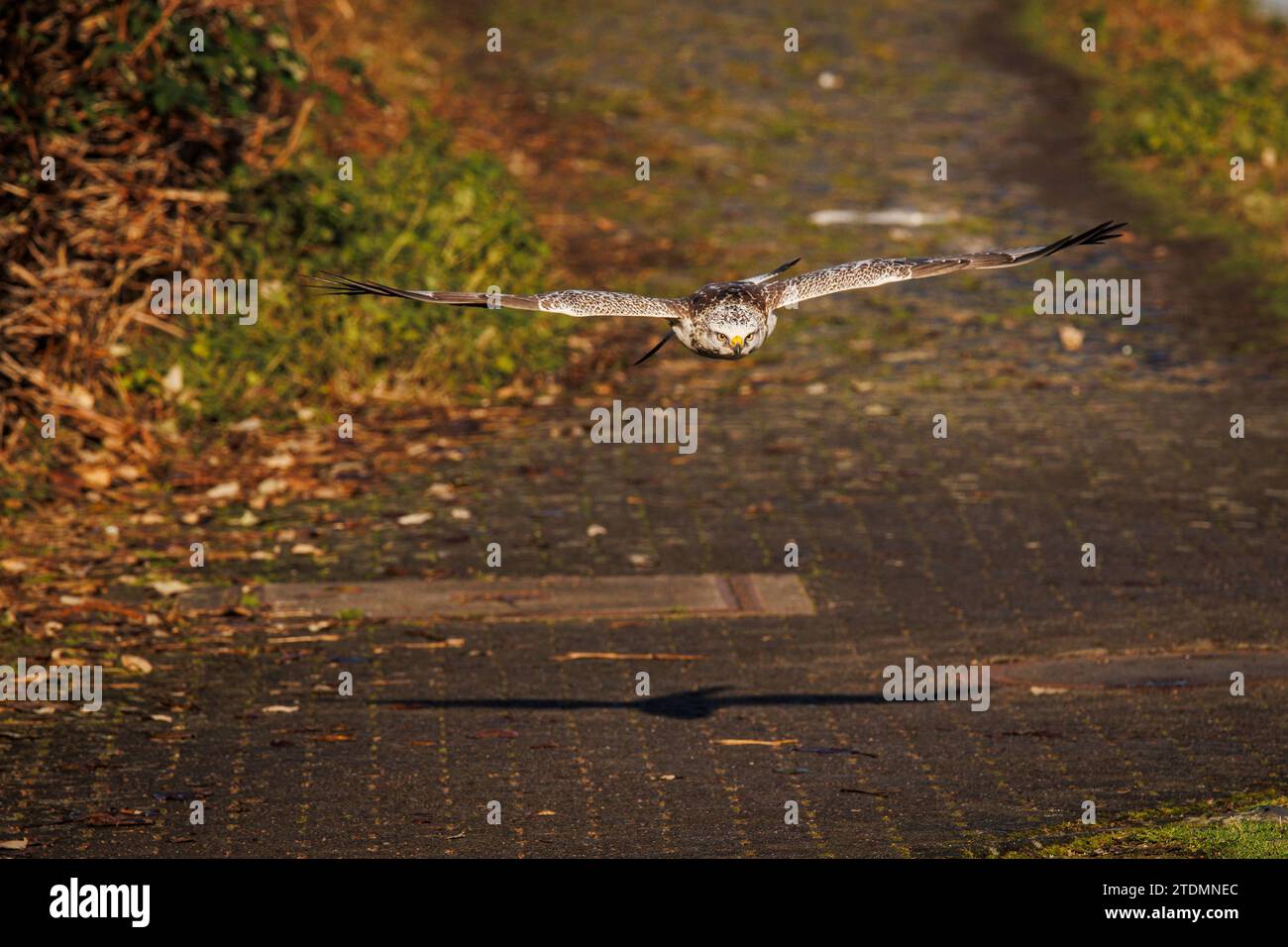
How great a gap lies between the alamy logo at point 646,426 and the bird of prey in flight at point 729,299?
8467 mm

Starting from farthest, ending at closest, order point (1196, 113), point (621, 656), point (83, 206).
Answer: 1. point (1196, 113)
2. point (83, 206)
3. point (621, 656)

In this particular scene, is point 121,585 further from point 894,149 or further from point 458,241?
point 894,149

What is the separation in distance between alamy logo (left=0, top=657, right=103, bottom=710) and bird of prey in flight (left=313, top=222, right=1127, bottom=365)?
487 cm

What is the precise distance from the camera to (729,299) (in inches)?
234

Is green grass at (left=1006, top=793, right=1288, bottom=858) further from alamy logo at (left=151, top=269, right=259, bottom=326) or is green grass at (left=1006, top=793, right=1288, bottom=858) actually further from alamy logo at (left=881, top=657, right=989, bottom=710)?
alamy logo at (left=151, top=269, right=259, bottom=326)

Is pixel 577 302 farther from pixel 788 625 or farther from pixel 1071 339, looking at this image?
pixel 1071 339

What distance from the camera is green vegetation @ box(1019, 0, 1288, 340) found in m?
20.1

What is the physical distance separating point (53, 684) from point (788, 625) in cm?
429

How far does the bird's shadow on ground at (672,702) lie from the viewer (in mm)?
10086

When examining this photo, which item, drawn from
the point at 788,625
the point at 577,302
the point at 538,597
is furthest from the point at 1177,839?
the point at 538,597

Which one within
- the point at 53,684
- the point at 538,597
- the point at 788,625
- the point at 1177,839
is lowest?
the point at 1177,839

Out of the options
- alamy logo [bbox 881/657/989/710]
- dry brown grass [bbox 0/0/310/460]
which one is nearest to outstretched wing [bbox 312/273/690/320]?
alamy logo [bbox 881/657/989/710]

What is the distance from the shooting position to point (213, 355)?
15180 mm

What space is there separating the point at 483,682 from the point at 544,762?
1255 mm
